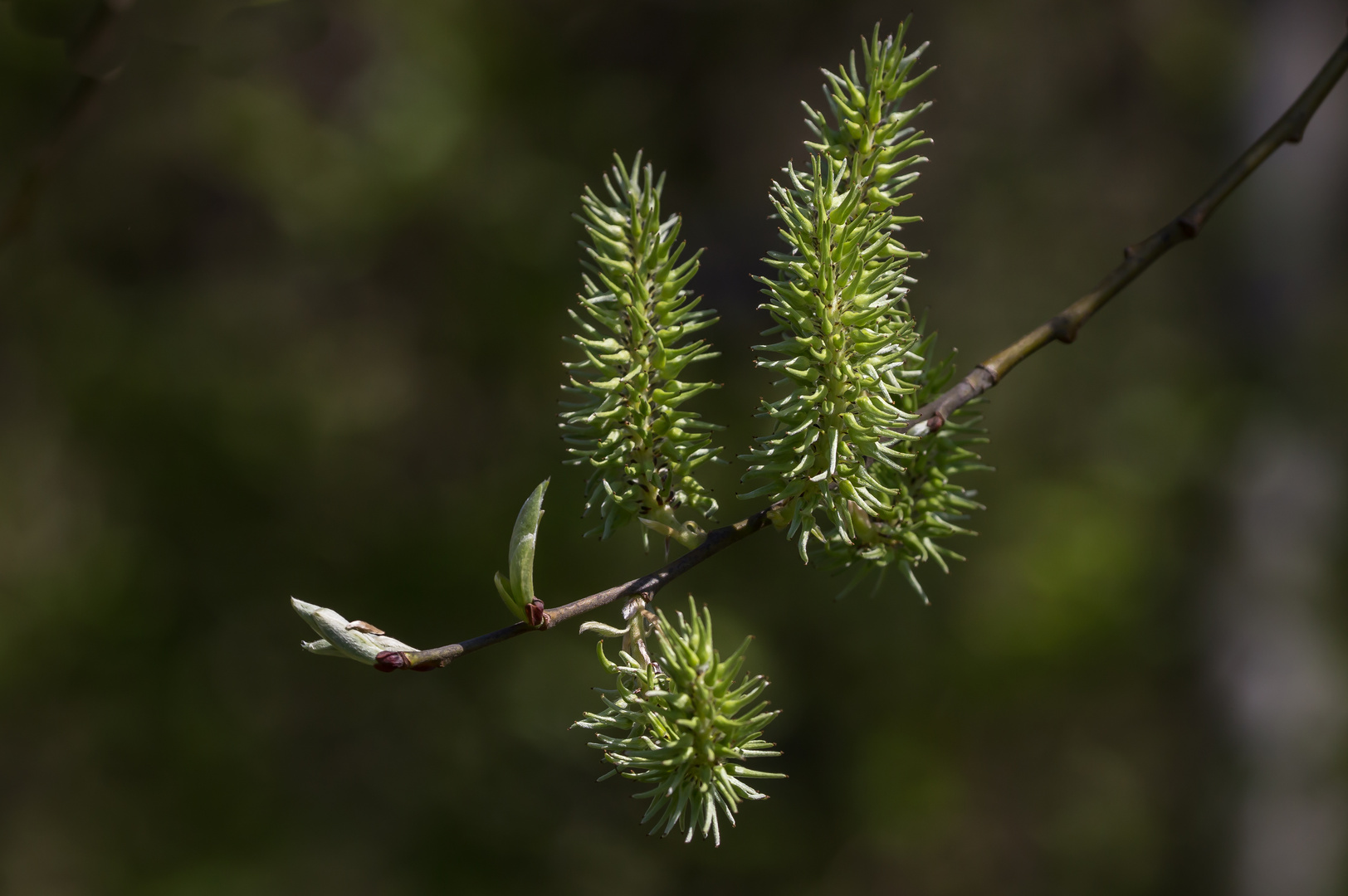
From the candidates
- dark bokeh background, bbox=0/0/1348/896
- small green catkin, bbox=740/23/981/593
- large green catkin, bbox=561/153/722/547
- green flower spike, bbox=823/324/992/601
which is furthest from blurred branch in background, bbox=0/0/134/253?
dark bokeh background, bbox=0/0/1348/896

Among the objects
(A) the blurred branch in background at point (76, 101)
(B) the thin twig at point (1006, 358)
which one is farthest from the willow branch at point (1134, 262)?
(A) the blurred branch in background at point (76, 101)

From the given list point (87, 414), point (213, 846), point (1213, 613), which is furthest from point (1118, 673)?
point (87, 414)

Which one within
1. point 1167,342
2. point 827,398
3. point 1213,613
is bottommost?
point 827,398

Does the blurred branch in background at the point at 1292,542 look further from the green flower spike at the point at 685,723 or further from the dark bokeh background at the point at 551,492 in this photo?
the green flower spike at the point at 685,723

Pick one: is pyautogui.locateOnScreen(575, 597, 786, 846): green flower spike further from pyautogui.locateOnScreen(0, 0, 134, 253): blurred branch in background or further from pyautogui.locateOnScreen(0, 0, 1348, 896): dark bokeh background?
pyautogui.locateOnScreen(0, 0, 1348, 896): dark bokeh background

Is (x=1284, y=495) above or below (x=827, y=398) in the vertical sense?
above

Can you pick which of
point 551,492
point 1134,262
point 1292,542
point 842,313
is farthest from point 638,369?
point 1292,542

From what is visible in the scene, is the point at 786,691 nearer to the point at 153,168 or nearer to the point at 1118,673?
the point at 1118,673
